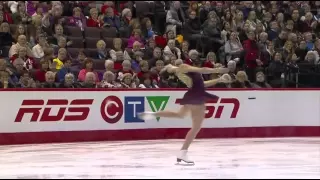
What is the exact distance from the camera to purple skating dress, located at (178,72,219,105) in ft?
34.8

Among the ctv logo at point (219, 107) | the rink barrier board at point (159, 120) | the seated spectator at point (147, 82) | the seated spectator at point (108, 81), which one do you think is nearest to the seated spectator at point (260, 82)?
the rink barrier board at point (159, 120)

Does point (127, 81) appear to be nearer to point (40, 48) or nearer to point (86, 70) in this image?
point (86, 70)

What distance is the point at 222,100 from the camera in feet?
52.1

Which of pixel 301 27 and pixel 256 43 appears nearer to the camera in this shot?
pixel 256 43

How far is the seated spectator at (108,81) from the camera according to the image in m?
15.2

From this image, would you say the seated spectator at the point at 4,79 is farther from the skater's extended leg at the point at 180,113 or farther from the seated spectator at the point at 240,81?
the seated spectator at the point at 240,81

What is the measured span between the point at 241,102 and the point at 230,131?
76 centimetres

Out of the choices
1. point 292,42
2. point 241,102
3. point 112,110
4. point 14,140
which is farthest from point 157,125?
point 292,42

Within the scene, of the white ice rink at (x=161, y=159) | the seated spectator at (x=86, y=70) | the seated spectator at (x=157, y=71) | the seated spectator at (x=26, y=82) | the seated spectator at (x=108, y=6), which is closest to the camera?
the white ice rink at (x=161, y=159)

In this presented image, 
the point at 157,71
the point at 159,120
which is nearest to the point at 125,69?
the point at 157,71

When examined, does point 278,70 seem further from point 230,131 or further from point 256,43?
point 230,131

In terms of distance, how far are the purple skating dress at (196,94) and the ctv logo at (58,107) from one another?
14.7 feet

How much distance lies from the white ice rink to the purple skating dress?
1050 millimetres

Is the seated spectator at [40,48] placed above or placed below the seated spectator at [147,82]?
above
